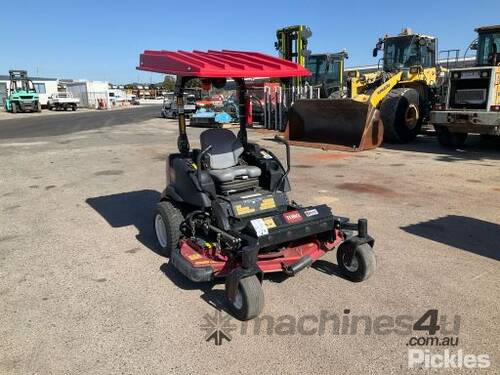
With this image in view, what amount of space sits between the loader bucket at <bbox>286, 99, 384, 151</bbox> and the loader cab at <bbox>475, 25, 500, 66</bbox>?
3111mm

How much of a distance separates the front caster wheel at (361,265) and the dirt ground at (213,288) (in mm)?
98

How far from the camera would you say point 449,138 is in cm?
1186

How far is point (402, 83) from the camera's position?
43.7 ft

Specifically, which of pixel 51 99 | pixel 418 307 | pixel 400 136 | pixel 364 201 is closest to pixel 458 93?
pixel 400 136

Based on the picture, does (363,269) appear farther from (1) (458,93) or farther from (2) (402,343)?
(1) (458,93)

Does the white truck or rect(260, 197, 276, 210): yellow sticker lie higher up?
the white truck

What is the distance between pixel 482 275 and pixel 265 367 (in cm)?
247

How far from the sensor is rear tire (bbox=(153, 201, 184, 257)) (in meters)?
4.55

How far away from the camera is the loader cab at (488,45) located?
450 inches

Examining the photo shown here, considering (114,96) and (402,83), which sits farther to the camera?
(114,96)

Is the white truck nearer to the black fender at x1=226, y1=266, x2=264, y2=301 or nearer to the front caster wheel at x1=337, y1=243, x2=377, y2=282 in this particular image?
the front caster wheel at x1=337, y1=243, x2=377, y2=282

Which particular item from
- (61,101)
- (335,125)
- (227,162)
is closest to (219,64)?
(227,162)

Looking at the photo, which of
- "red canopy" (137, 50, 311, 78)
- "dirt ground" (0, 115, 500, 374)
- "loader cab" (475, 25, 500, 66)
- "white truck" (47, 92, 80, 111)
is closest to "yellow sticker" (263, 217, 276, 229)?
"dirt ground" (0, 115, 500, 374)

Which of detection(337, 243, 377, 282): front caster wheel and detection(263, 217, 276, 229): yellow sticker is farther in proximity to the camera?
detection(337, 243, 377, 282): front caster wheel
